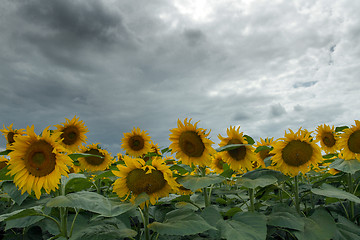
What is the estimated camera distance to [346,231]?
3.27 m

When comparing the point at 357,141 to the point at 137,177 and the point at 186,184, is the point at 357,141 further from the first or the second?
the point at 137,177

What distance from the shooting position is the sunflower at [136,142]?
7.16 m

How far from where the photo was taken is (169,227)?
2430 millimetres

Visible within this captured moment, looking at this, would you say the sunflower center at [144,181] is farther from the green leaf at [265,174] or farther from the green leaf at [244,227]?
the green leaf at [265,174]

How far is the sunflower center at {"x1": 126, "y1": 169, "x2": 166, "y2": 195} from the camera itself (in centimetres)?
277

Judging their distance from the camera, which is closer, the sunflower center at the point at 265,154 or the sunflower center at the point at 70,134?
the sunflower center at the point at 265,154

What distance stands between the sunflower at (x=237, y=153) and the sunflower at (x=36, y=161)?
210 cm

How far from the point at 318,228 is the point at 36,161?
307 centimetres

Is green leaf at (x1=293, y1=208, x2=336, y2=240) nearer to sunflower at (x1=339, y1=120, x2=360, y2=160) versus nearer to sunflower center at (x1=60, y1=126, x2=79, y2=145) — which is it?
sunflower at (x1=339, y1=120, x2=360, y2=160)

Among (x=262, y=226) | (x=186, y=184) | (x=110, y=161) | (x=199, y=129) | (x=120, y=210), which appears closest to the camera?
(x=120, y=210)

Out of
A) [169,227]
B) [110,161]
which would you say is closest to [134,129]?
[110,161]

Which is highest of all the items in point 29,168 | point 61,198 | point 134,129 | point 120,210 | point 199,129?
point 134,129

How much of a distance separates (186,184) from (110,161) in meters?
4.00

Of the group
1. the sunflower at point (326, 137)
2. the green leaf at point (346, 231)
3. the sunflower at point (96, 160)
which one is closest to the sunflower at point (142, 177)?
the green leaf at point (346, 231)
